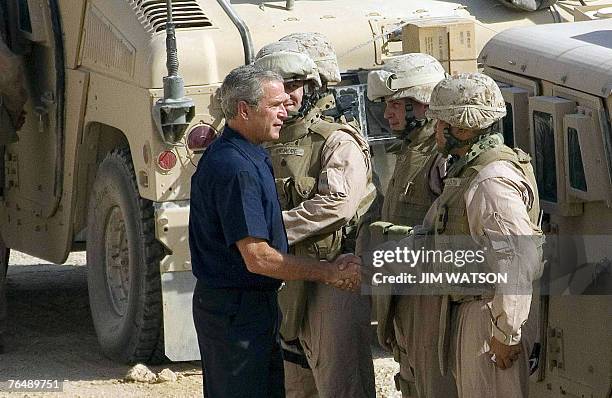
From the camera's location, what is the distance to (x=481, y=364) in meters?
5.28

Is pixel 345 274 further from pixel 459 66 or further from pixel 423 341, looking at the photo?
pixel 459 66

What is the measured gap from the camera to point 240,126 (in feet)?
17.8

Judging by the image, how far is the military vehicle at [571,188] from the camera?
17.4 feet

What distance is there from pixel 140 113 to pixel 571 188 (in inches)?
115

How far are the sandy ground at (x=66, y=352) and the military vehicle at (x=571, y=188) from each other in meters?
1.99

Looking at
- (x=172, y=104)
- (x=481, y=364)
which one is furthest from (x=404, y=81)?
(x=172, y=104)

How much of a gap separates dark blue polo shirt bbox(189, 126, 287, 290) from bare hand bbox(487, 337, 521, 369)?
31.7 inches

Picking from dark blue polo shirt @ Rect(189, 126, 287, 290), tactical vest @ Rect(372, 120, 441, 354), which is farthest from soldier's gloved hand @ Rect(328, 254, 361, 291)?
dark blue polo shirt @ Rect(189, 126, 287, 290)

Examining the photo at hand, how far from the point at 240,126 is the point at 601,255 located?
4.30 ft

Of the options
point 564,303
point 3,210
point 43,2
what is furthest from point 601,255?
point 3,210

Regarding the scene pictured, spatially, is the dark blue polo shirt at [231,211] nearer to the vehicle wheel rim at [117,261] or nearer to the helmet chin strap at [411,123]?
the helmet chin strap at [411,123]

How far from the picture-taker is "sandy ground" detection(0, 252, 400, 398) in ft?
25.5

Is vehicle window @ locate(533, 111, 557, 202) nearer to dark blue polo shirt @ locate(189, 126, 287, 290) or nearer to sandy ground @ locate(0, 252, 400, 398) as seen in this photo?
dark blue polo shirt @ locate(189, 126, 287, 290)

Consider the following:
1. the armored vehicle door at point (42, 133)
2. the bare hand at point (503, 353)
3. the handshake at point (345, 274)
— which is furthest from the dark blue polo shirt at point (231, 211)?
the armored vehicle door at point (42, 133)
